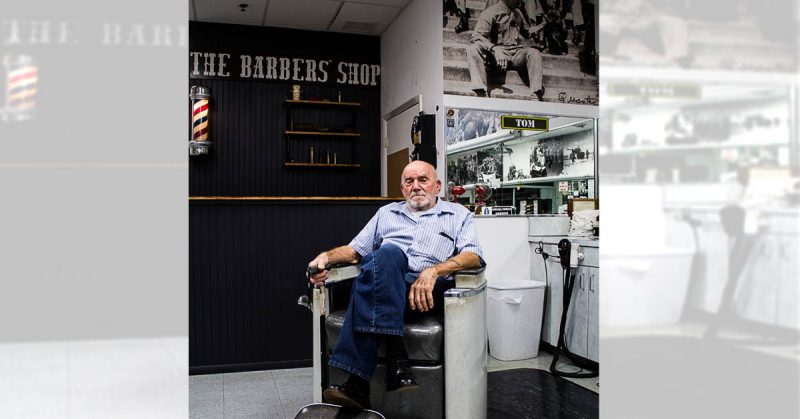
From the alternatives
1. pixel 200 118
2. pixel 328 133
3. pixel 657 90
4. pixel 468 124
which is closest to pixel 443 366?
pixel 657 90

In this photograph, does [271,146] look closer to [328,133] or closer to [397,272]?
A: [328,133]

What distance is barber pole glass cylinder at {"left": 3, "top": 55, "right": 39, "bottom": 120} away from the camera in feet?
3.99

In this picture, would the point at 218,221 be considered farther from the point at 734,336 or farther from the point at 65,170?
the point at 734,336

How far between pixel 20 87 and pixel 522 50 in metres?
4.47

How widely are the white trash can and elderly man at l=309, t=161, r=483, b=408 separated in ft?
4.02

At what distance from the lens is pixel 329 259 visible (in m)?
2.72

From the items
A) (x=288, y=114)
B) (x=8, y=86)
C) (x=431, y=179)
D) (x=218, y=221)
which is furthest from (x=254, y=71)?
(x=8, y=86)

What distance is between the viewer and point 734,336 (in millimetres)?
1097

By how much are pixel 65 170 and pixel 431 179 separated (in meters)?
1.96

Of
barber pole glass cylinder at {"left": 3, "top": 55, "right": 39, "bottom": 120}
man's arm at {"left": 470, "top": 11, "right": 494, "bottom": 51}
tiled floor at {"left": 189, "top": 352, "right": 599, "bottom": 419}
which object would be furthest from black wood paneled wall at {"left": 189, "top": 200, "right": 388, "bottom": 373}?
barber pole glass cylinder at {"left": 3, "top": 55, "right": 39, "bottom": 120}

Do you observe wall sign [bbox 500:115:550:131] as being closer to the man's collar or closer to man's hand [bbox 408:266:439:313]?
the man's collar

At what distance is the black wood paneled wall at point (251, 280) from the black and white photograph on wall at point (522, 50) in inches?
77.5

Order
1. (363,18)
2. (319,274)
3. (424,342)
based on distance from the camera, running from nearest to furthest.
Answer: (424,342), (319,274), (363,18)

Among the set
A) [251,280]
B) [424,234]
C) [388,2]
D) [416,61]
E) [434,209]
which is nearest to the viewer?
[424,234]
